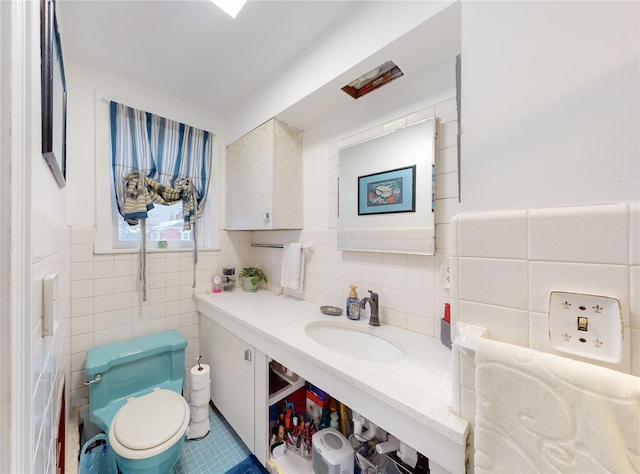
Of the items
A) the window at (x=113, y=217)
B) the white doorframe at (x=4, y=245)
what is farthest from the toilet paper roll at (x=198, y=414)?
the white doorframe at (x=4, y=245)

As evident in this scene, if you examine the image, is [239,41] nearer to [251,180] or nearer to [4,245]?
[251,180]

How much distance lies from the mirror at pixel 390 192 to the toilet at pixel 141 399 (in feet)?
4.07

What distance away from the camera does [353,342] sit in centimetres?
124

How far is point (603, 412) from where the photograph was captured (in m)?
0.39

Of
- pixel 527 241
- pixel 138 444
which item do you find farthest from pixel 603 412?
pixel 138 444

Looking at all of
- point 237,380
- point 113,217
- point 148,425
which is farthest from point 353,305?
point 113,217

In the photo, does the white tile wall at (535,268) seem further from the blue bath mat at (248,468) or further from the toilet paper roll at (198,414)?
the toilet paper roll at (198,414)

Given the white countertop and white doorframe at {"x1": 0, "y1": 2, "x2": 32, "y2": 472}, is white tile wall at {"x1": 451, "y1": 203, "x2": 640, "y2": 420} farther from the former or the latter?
white doorframe at {"x1": 0, "y1": 2, "x2": 32, "y2": 472}

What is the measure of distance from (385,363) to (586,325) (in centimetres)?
61

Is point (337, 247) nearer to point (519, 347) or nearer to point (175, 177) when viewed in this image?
point (519, 347)

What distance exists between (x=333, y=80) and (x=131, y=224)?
1537 mm

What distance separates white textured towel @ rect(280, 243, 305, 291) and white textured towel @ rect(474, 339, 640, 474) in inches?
47.8

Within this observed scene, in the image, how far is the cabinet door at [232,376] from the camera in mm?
1282

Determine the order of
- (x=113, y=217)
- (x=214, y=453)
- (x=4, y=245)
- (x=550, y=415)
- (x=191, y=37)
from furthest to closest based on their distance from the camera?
(x=113, y=217) → (x=214, y=453) → (x=191, y=37) → (x=550, y=415) → (x=4, y=245)
